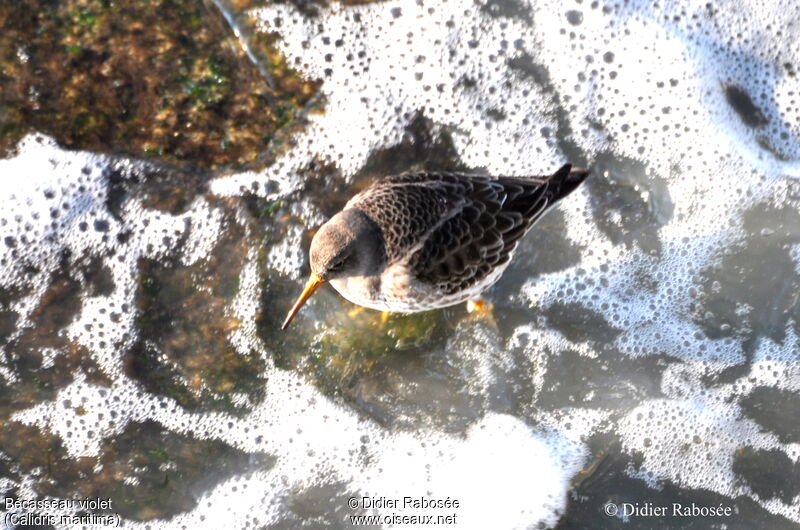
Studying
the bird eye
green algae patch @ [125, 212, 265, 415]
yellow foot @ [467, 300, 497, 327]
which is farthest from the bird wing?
green algae patch @ [125, 212, 265, 415]

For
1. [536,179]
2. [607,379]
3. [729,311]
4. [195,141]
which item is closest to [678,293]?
[729,311]

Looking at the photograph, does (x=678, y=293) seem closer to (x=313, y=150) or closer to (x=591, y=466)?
(x=591, y=466)

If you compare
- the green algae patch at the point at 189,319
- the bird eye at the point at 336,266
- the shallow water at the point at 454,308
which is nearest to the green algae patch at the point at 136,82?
the shallow water at the point at 454,308

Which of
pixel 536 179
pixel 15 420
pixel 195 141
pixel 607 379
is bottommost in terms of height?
pixel 15 420

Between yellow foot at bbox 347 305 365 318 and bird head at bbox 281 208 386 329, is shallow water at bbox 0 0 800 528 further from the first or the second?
bird head at bbox 281 208 386 329

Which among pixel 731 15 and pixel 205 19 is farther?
pixel 731 15

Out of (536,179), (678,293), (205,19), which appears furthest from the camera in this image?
(678,293)

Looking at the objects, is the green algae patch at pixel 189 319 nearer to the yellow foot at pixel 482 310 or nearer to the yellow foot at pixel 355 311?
the yellow foot at pixel 355 311
